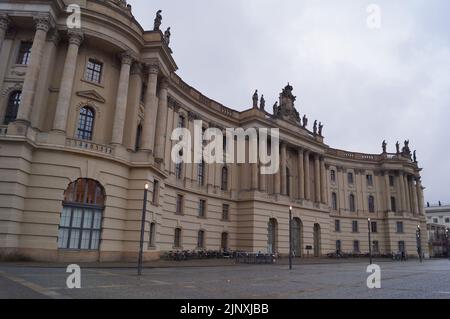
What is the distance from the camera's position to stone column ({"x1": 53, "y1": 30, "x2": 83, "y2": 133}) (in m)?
26.2

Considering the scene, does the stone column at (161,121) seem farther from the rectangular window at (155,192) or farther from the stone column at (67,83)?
the stone column at (67,83)

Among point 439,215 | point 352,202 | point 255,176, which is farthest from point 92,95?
point 439,215

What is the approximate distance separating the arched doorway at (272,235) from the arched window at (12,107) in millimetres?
31548

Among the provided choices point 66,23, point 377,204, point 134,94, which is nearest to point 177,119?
point 134,94

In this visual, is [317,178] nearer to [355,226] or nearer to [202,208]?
[355,226]

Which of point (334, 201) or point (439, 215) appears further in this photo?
point (439, 215)

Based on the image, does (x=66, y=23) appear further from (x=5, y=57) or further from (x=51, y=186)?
(x=51, y=186)

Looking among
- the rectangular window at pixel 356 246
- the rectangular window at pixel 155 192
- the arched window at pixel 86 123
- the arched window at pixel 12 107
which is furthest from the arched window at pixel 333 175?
the arched window at pixel 12 107

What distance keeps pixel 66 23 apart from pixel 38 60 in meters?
4.31

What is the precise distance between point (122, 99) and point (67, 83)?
14.0ft

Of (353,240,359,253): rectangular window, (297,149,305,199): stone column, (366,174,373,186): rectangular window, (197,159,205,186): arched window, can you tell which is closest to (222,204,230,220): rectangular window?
(197,159,205,186): arched window

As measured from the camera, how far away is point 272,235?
47.5 meters

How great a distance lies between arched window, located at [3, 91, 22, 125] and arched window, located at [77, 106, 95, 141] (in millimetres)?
4400
